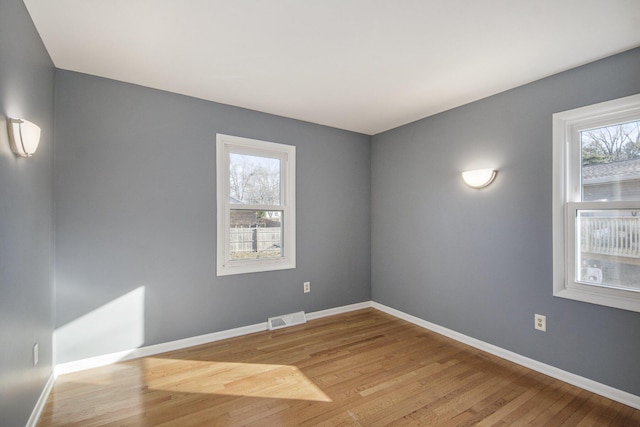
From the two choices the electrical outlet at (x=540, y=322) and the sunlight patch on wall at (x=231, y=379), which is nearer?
the sunlight patch on wall at (x=231, y=379)

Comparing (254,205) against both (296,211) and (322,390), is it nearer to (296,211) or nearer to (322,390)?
(296,211)

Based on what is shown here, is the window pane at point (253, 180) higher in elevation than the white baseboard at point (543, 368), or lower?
higher

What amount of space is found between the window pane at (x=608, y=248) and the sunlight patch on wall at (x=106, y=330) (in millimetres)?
3767

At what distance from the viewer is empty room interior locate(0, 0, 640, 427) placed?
72.8 inches

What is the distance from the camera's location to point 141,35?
79.2 inches

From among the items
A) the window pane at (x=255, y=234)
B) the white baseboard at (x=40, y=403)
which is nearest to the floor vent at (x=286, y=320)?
the window pane at (x=255, y=234)

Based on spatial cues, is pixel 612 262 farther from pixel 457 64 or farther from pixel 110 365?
pixel 110 365

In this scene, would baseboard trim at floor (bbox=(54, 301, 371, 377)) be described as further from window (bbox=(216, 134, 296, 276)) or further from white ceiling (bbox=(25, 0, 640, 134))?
white ceiling (bbox=(25, 0, 640, 134))

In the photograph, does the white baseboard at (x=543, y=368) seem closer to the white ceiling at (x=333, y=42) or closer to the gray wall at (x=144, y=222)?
the gray wall at (x=144, y=222)

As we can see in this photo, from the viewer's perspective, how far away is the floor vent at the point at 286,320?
11.1 ft

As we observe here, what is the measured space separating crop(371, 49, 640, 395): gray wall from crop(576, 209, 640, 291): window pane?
0.21 metres

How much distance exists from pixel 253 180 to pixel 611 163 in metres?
3.20

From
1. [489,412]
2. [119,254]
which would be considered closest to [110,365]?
[119,254]

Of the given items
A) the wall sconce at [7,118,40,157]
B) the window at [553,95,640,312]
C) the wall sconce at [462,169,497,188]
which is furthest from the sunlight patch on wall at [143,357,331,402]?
the wall sconce at [462,169,497,188]
